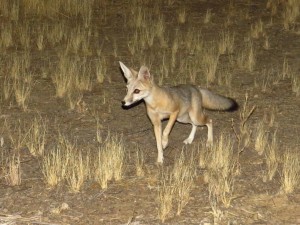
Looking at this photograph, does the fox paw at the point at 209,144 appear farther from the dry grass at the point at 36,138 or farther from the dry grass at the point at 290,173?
the dry grass at the point at 36,138

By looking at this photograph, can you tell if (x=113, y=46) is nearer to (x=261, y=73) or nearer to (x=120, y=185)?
(x=261, y=73)

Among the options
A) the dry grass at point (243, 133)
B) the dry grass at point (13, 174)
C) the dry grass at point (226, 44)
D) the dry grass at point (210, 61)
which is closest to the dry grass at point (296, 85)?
the dry grass at point (210, 61)

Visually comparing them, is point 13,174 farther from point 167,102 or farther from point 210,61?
point 210,61

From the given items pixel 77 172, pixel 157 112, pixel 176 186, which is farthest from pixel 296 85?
pixel 77 172

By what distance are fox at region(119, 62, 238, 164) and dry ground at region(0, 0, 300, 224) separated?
0.33 meters

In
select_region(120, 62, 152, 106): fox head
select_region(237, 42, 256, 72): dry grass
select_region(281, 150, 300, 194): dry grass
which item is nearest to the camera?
select_region(281, 150, 300, 194): dry grass

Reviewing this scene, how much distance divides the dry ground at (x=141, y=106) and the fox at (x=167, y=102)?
13.2 inches

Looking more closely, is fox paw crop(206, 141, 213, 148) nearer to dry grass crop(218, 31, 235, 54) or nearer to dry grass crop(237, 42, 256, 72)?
dry grass crop(237, 42, 256, 72)

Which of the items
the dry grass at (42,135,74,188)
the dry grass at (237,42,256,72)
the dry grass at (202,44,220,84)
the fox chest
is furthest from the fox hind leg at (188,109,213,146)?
the dry grass at (237,42,256,72)

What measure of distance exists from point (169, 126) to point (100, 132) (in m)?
1.44

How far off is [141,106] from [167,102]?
2.37 metres

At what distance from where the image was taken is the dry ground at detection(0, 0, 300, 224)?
7.19 m

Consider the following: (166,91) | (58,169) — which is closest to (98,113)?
(166,91)

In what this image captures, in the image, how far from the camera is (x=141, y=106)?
36.1 ft
